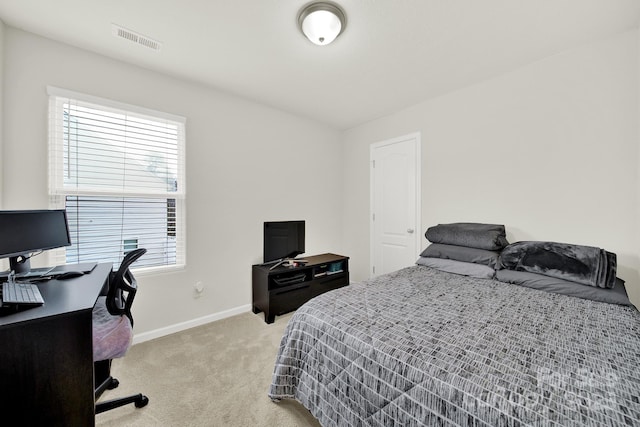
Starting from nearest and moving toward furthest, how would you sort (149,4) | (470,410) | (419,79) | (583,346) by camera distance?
(470,410) < (583,346) < (149,4) < (419,79)

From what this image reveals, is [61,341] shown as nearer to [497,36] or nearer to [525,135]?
[497,36]

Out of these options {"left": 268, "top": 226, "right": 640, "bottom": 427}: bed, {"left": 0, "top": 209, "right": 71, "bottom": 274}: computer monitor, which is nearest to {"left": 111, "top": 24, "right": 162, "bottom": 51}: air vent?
{"left": 0, "top": 209, "right": 71, "bottom": 274}: computer monitor

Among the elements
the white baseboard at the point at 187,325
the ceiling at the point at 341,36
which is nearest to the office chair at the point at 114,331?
the white baseboard at the point at 187,325

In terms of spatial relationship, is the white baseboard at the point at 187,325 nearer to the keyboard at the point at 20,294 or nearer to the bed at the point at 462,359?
the keyboard at the point at 20,294

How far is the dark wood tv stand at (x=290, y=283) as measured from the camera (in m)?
2.82

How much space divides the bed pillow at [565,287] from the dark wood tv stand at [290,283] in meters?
1.86

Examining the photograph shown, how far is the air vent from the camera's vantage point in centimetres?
190

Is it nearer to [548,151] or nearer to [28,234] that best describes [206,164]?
[28,234]

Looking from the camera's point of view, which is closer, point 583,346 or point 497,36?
point 583,346

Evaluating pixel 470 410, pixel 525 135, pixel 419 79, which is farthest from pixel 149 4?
pixel 525 135

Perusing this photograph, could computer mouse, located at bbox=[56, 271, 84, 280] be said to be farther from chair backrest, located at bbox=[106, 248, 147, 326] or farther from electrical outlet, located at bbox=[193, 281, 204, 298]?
electrical outlet, located at bbox=[193, 281, 204, 298]

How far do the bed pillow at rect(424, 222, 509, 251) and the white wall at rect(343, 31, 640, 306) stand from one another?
256 mm

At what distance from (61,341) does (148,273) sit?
1373 mm

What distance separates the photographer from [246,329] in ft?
8.69
